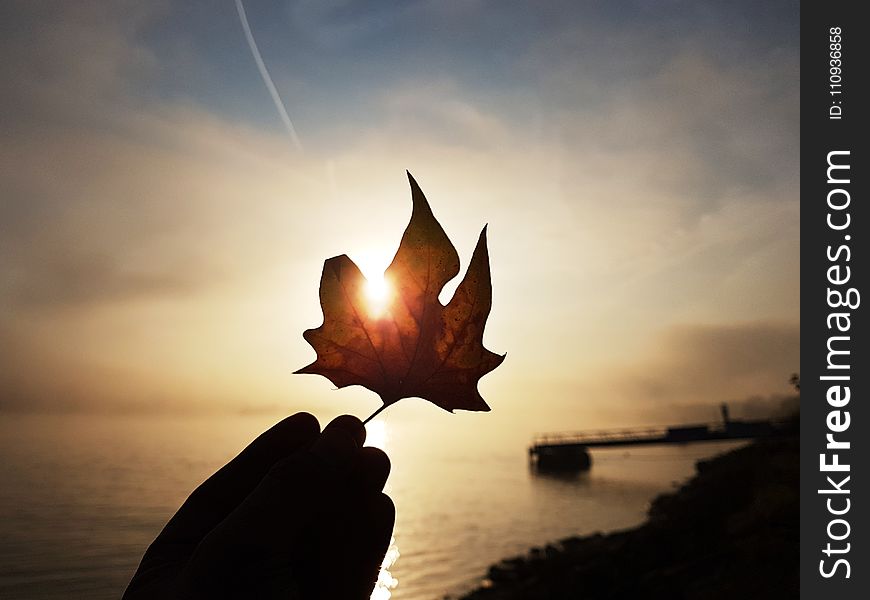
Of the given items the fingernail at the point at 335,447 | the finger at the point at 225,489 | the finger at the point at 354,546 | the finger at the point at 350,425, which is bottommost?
the finger at the point at 354,546

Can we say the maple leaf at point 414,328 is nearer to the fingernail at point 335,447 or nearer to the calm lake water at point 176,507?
the fingernail at point 335,447

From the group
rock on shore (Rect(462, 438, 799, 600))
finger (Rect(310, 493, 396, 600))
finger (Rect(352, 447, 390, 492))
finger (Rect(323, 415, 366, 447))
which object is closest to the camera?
finger (Rect(323, 415, 366, 447))

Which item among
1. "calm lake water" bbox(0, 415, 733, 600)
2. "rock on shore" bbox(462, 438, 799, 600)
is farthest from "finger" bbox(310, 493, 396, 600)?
"calm lake water" bbox(0, 415, 733, 600)

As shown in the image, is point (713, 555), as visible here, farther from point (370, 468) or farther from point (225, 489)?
point (225, 489)

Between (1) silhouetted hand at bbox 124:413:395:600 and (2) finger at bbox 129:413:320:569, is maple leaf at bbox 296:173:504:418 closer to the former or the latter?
(1) silhouetted hand at bbox 124:413:395:600

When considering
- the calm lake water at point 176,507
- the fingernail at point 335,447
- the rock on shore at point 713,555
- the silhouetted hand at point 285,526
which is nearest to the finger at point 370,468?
the silhouetted hand at point 285,526

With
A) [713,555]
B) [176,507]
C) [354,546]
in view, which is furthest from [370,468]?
[176,507]
